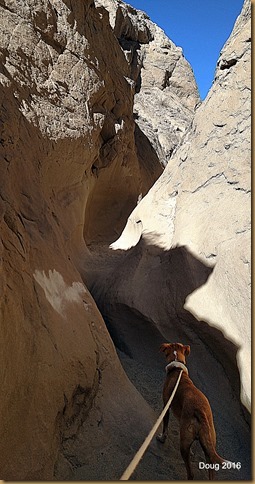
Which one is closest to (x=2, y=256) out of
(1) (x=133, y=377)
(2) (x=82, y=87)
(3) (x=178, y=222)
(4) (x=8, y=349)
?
(4) (x=8, y=349)

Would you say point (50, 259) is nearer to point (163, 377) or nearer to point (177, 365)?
point (177, 365)

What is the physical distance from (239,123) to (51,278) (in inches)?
125

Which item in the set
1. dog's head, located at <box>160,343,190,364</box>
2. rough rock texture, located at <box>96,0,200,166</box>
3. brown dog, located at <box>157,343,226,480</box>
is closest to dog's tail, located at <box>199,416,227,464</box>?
brown dog, located at <box>157,343,226,480</box>

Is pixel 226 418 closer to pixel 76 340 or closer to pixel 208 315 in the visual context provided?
pixel 208 315

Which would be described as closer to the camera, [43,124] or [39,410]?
[39,410]

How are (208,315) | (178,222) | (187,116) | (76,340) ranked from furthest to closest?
1. (187,116)
2. (178,222)
3. (208,315)
4. (76,340)

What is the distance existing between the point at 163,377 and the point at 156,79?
1204cm

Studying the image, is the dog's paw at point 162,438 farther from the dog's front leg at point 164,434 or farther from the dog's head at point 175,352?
the dog's head at point 175,352

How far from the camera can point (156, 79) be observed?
13.7 m

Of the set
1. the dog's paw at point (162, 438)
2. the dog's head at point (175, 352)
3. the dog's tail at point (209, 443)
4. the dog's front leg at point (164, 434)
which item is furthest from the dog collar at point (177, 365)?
the dog's tail at point (209, 443)

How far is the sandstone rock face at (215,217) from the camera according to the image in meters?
3.82

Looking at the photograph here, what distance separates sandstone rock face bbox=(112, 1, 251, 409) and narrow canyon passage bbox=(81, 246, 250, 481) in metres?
0.14

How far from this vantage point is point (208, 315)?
4.02 metres

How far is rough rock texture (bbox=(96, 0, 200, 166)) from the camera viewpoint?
11.9 metres
